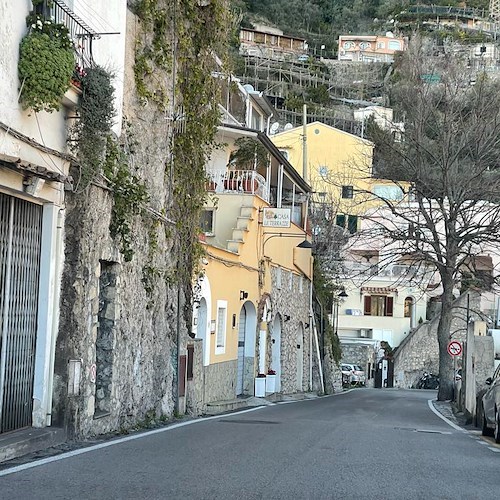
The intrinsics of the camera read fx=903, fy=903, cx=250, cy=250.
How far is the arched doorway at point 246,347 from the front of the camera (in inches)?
1236

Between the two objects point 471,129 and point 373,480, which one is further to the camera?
point 471,129

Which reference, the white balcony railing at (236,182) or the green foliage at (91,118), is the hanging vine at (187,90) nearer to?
the green foliage at (91,118)

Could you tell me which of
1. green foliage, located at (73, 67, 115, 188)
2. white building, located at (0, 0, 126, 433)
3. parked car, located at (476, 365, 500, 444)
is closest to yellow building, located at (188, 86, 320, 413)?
parked car, located at (476, 365, 500, 444)

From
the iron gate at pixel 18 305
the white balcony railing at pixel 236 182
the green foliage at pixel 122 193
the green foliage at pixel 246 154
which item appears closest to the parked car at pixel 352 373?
the white balcony railing at pixel 236 182

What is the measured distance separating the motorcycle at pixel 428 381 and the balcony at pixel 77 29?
54374mm

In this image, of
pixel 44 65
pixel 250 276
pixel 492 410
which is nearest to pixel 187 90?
pixel 44 65

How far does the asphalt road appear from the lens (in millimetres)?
8406

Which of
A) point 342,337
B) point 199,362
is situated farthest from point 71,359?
point 342,337

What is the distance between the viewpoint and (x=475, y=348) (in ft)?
80.4

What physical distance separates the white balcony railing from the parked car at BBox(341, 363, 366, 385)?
105ft

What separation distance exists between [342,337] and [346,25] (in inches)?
2202

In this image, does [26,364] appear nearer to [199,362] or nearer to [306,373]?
[199,362]

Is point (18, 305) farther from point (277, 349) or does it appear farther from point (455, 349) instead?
point (277, 349)

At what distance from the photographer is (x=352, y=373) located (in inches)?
2459
